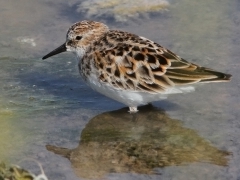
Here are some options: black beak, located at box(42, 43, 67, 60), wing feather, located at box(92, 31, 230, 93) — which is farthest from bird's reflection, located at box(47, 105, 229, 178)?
black beak, located at box(42, 43, 67, 60)

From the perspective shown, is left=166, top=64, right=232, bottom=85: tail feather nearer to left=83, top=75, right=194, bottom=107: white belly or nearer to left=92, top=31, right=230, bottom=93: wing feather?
left=92, top=31, right=230, bottom=93: wing feather

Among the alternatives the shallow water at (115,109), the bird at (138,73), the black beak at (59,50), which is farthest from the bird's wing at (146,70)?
the black beak at (59,50)

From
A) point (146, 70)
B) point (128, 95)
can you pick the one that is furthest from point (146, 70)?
point (128, 95)

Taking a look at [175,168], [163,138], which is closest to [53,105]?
[163,138]

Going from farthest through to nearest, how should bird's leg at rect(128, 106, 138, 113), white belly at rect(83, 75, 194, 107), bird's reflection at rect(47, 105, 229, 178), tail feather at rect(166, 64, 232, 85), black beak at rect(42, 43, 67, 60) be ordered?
black beak at rect(42, 43, 67, 60)
bird's leg at rect(128, 106, 138, 113)
white belly at rect(83, 75, 194, 107)
tail feather at rect(166, 64, 232, 85)
bird's reflection at rect(47, 105, 229, 178)

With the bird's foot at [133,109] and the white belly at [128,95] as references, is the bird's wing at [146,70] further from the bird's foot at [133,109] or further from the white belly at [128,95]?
the bird's foot at [133,109]

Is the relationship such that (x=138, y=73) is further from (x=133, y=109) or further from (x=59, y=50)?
(x=59, y=50)

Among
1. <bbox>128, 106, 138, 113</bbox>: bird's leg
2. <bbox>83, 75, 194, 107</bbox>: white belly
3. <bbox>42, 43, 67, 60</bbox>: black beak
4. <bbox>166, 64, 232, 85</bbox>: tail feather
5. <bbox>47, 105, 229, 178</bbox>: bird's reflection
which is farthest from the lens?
<bbox>42, 43, 67, 60</bbox>: black beak

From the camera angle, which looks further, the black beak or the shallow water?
the black beak
